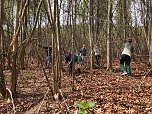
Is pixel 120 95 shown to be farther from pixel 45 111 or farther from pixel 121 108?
pixel 45 111

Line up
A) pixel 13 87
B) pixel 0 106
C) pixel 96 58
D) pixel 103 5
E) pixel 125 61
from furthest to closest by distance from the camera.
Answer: pixel 103 5 < pixel 96 58 < pixel 125 61 < pixel 13 87 < pixel 0 106

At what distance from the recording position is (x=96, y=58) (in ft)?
61.2

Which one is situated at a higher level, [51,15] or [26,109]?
[51,15]

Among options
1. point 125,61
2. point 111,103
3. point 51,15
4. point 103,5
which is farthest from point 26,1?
point 103,5

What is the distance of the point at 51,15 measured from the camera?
6.64 m

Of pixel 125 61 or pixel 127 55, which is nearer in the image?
pixel 127 55

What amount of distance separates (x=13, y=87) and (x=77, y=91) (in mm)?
1757

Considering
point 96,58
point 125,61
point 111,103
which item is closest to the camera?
point 111,103

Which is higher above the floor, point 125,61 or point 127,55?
point 127,55

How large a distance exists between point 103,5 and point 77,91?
13941 mm

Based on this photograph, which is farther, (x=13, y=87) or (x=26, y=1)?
(x=13, y=87)

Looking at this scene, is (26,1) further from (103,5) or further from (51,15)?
(103,5)

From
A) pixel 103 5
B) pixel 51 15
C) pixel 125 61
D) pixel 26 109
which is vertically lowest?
pixel 26 109

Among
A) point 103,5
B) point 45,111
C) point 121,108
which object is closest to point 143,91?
point 121,108
